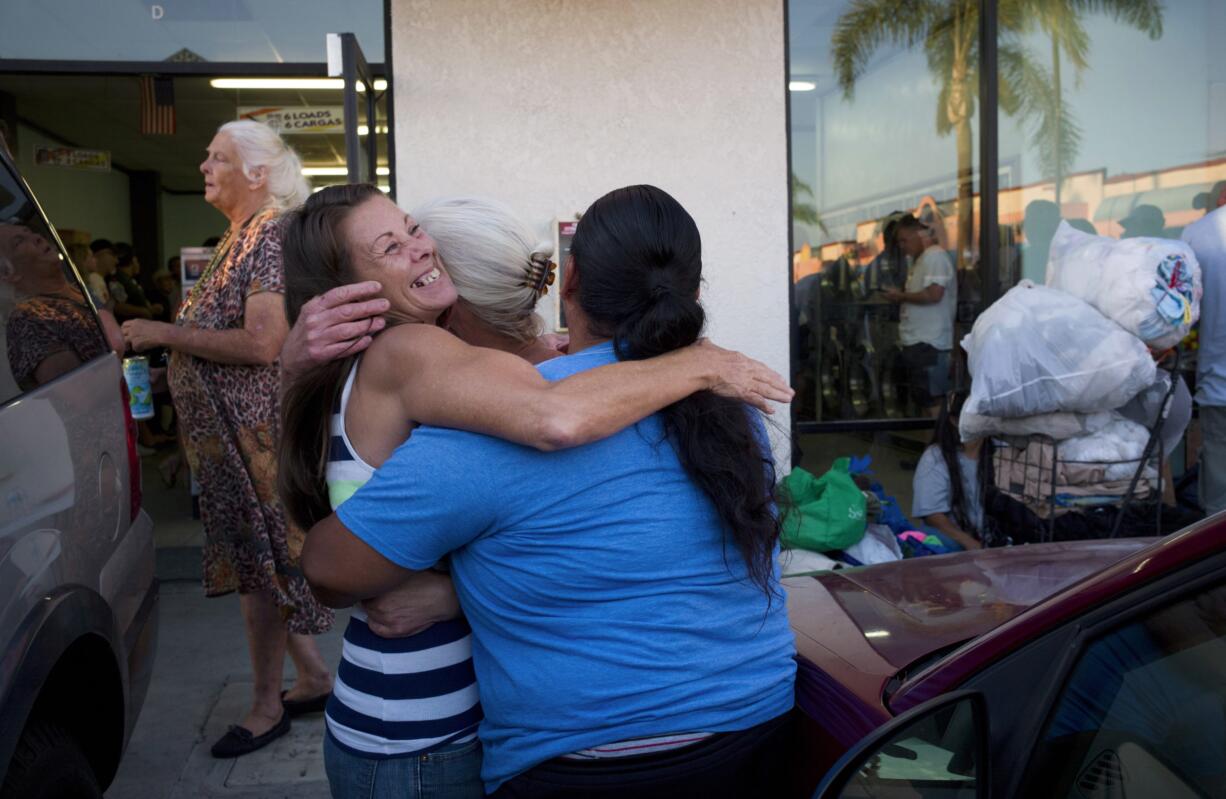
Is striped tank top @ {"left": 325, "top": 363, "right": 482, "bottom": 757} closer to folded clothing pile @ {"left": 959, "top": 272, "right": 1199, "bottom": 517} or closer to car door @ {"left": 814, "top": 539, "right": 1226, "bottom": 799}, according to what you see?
car door @ {"left": 814, "top": 539, "right": 1226, "bottom": 799}

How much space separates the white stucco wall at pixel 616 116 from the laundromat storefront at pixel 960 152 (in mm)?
499

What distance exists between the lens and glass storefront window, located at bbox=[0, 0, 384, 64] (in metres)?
5.56

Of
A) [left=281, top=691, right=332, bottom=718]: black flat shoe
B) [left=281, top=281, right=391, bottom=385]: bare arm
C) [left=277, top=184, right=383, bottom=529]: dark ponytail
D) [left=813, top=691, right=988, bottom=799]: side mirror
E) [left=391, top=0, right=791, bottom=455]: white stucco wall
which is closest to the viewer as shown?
[left=813, top=691, right=988, bottom=799]: side mirror

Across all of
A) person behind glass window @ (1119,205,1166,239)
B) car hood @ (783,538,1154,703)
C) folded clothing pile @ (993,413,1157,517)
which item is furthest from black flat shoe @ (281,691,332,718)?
person behind glass window @ (1119,205,1166,239)

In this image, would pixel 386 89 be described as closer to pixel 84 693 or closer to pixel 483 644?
pixel 84 693

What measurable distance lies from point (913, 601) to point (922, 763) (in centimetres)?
88

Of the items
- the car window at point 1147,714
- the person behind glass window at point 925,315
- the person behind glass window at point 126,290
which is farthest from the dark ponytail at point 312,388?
the person behind glass window at point 126,290

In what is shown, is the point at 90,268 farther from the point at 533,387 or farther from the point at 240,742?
the point at 533,387

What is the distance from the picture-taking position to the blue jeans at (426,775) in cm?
190

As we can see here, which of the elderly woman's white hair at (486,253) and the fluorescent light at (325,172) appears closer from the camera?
the elderly woman's white hair at (486,253)

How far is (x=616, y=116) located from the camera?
18.2ft

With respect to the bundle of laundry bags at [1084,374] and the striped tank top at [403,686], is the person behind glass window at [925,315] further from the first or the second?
the striped tank top at [403,686]

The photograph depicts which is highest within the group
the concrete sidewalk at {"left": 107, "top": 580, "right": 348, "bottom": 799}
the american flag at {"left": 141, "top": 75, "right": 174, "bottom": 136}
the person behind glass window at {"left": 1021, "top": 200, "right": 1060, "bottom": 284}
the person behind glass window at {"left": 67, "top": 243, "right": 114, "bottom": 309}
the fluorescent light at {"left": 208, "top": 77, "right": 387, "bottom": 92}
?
the fluorescent light at {"left": 208, "top": 77, "right": 387, "bottom": 92}

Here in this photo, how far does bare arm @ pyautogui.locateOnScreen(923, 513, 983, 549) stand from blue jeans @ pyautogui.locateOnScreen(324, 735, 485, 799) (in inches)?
142
